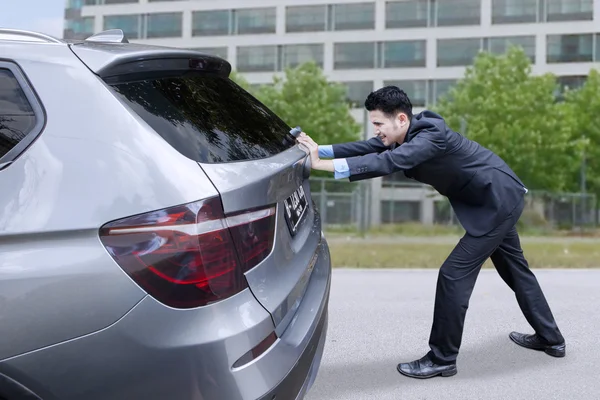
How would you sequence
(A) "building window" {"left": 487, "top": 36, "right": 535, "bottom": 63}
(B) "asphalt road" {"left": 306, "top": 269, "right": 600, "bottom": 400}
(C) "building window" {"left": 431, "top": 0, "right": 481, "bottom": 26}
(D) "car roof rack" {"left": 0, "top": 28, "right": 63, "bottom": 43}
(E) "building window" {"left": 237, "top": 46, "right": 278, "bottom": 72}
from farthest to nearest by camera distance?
(E) "building window" {"left": 237, "top": 46, "right": 278, "bottom": 72} < (C) "building window" {"left": 431, "top": 0, "right": 481, "bottom": 26} < (A) "building window" {"left": 487, "top": 36, "right": 535, "bottom": 63} < (B) "asphalt road" {"left": 306, "top": 269, "right": 600, "bottom": 400} < (D) "car roof rack" {"left": 0, "top": 28, "right": 63, "bottom": 43}

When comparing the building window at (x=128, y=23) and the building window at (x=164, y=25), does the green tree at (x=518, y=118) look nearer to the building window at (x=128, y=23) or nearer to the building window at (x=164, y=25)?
the building window at (x=164, y=25)

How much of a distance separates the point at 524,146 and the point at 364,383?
28.6 meters

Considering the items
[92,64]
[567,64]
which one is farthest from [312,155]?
[567,64]

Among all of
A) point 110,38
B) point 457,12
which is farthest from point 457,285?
point 457,12

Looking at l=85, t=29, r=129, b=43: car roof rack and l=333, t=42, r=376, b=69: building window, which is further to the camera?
l=333, t=42, r=376, b=69: building window

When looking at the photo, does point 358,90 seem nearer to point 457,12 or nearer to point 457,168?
point 457,12

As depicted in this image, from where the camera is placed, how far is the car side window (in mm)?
2131

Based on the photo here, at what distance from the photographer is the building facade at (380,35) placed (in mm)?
45125

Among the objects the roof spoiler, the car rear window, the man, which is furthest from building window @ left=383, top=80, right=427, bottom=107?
the roof spoiler

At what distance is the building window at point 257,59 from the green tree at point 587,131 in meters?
21.1

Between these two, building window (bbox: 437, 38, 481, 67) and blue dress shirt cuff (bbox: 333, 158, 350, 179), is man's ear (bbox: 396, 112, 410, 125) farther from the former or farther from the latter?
building window (bbox: 437, 38, 481, 67)

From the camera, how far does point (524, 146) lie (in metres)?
30.8

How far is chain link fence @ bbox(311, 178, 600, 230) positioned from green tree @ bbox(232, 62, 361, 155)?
5850 mm

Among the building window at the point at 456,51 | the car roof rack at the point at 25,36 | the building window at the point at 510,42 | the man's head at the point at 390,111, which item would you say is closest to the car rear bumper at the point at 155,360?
the car roof rack at the point at 25,36
